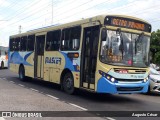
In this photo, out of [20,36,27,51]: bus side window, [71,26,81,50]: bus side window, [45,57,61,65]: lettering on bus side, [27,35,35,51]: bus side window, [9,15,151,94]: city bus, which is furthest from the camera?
[20,36,27,51]: bus side window

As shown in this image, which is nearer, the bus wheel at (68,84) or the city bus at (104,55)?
the city bus at (104,55)

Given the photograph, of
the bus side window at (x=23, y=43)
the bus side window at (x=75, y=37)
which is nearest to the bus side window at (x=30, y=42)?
the bus side window at (x=23, y=43)

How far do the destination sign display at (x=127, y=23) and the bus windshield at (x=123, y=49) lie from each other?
12.6 inches

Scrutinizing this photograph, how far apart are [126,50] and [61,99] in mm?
3092

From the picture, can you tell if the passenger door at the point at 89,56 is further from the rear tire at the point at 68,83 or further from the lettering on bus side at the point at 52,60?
the lettering on bus side at the point at 52,60

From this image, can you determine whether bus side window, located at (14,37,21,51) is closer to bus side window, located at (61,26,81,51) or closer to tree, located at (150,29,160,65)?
bus side window, located at (61,26,81,51)

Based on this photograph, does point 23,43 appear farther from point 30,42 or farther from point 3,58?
point 3,58

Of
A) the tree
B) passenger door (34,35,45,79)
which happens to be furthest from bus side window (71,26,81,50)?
the tree

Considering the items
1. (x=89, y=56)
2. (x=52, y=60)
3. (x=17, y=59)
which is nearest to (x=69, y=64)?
(x=89, y=56)

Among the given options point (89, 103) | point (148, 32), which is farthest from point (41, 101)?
point (148, 32)

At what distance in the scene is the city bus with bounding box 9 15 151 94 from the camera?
11078 mm

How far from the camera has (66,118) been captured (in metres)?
8.38

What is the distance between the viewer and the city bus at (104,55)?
11.1m

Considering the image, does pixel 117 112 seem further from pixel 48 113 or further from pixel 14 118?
pixel 14 118
